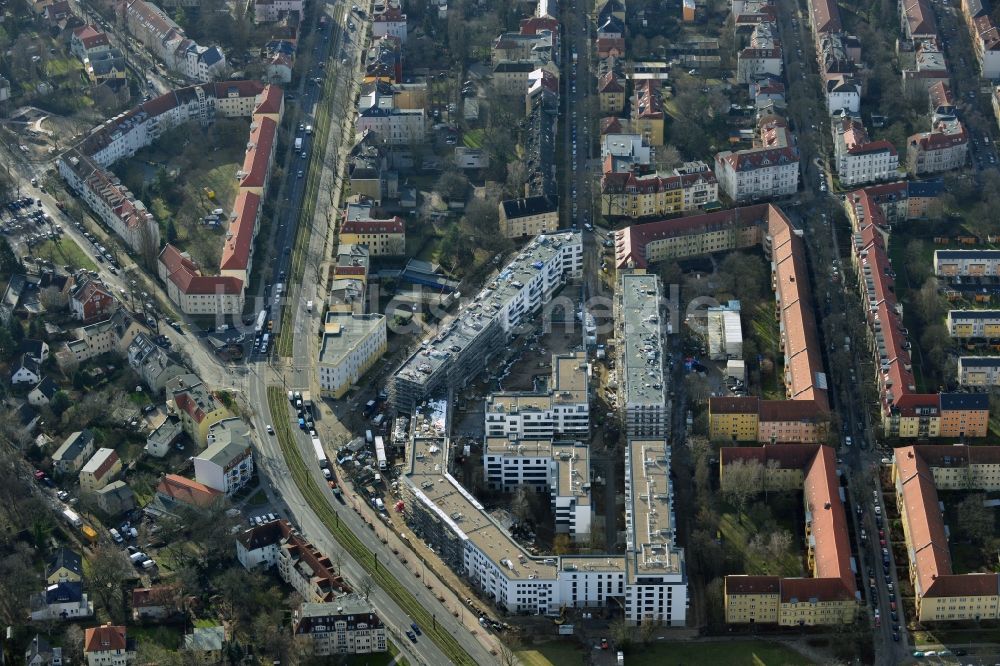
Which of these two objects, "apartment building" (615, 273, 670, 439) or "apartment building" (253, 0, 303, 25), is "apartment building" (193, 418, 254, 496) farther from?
"apartment building" (253, 0, 303, 25)

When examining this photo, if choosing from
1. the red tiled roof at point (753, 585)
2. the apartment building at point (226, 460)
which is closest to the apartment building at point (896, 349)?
the red tiled roof at point (753, 585)

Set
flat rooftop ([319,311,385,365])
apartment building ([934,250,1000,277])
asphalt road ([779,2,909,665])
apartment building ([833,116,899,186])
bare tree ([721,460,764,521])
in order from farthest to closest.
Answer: apartment building ([833,116,899,186]), apartment building ([934,250,1000,277]), flat rooftop ([319,311,385,365]), bare tree ([721,460,764,521]), asphalt road ([779,2,909,665])

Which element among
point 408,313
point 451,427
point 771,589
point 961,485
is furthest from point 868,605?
point 408,313

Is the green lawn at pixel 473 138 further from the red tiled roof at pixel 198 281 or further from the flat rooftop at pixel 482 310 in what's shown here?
the red tiled roof at pixel 198 281

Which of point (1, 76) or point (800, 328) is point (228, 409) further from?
point (1, 76)

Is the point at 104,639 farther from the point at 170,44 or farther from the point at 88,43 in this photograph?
the point at 88,43

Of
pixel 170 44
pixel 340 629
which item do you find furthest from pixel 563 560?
pixel 170 44

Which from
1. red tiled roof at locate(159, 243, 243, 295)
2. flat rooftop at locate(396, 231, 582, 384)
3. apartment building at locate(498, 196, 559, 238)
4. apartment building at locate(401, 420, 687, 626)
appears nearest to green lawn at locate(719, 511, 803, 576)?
apartment building at locate(401, 420, 687, 626)
